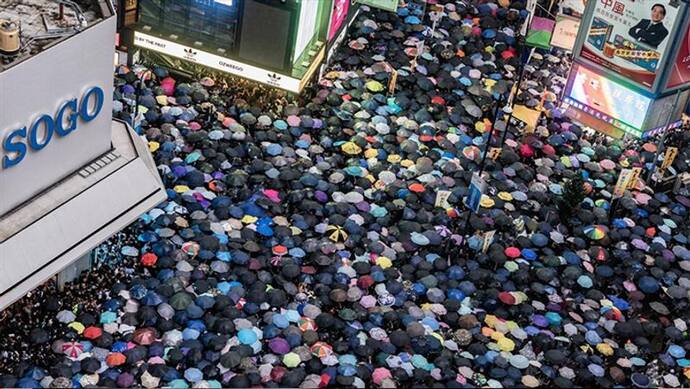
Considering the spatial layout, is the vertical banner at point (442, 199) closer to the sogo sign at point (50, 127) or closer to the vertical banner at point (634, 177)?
the vertical banner at point (634, 177)

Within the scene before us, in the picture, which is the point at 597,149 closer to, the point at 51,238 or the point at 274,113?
the point at 274,113

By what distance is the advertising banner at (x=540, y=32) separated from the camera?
98.7ft

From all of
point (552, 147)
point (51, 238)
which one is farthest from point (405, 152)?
point (51, 238)

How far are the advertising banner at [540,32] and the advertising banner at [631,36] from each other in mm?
2032

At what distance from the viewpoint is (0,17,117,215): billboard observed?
20.2 meters

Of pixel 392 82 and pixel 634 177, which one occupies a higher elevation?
pixel 392 82

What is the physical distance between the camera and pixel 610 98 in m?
28.1

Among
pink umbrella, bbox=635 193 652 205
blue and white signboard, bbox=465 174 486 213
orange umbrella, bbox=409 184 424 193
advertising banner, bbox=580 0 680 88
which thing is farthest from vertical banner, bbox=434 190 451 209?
advertising banner, bbox=580 0 680 88

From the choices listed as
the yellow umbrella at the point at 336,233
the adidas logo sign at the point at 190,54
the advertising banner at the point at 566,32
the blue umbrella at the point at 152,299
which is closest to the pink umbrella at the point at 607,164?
the advertising banner at the point at 566,32

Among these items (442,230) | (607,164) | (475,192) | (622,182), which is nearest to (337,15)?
(442,230)

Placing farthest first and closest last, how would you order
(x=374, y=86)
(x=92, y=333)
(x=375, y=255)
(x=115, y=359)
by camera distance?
1. (x=374, y=86)
2. (x=375, y=255)
3. (x=92, y=333)
4. (x=115, y=359)

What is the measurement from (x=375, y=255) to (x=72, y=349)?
6296mm

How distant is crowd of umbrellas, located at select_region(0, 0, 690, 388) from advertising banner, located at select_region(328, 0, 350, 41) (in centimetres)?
129

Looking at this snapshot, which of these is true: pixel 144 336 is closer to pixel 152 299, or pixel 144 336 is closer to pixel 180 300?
pixel 152 299
